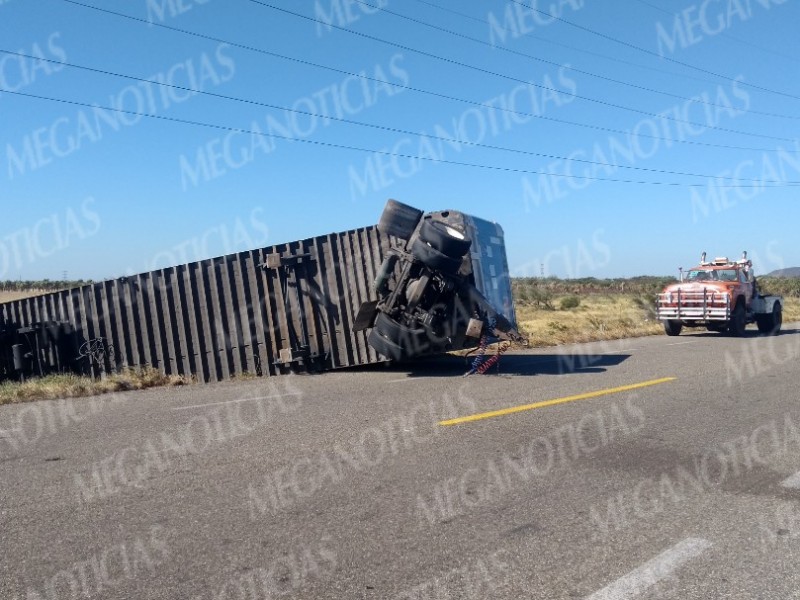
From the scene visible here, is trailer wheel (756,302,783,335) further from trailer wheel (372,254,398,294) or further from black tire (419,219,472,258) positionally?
trailer wheel (372,254,398,294)

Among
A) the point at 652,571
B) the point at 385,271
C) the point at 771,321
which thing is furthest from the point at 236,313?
the point at 771,321

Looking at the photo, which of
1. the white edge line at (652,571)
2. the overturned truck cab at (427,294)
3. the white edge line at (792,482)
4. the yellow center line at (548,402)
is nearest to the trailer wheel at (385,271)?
the overturned truck cab at (427,294)

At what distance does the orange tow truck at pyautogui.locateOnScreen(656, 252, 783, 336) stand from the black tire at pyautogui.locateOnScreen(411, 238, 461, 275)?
12.5m

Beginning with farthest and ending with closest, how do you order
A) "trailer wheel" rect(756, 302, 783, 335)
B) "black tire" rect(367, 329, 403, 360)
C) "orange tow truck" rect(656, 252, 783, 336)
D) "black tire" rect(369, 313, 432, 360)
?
"trailer wheel" rect(756, 302, 783, 335)
"orange tow truck" rect(656, 252, 783, 336)
"black tire" rect(367, 329, 403, 360)
"black tire" rect(369, 313, 432, 360)

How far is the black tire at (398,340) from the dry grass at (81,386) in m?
4.02

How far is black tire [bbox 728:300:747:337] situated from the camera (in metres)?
21.7

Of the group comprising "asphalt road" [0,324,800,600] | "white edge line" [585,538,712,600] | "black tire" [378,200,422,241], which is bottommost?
"white edge line" [585,538,712,600]

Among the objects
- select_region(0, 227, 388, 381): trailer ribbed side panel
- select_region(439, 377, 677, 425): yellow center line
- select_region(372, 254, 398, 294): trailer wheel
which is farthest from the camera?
select_region(0, 227, 388, 381): trailer ribbed side panel

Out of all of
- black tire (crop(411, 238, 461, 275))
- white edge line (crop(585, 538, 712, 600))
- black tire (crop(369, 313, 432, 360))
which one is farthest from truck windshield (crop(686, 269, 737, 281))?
white edge line (crop(585, 538, 712, 600))

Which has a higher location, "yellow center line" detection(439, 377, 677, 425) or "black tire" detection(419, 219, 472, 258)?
"black tire" detection(419, 219, 472, 258)

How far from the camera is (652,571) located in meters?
4.15

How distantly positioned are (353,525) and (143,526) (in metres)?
1.38

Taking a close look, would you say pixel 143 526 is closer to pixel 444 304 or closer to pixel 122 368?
pixel 444 304

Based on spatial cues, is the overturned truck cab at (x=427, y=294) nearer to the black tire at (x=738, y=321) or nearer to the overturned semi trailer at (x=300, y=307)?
the overturned semi trailer at (x=300, y=307)
